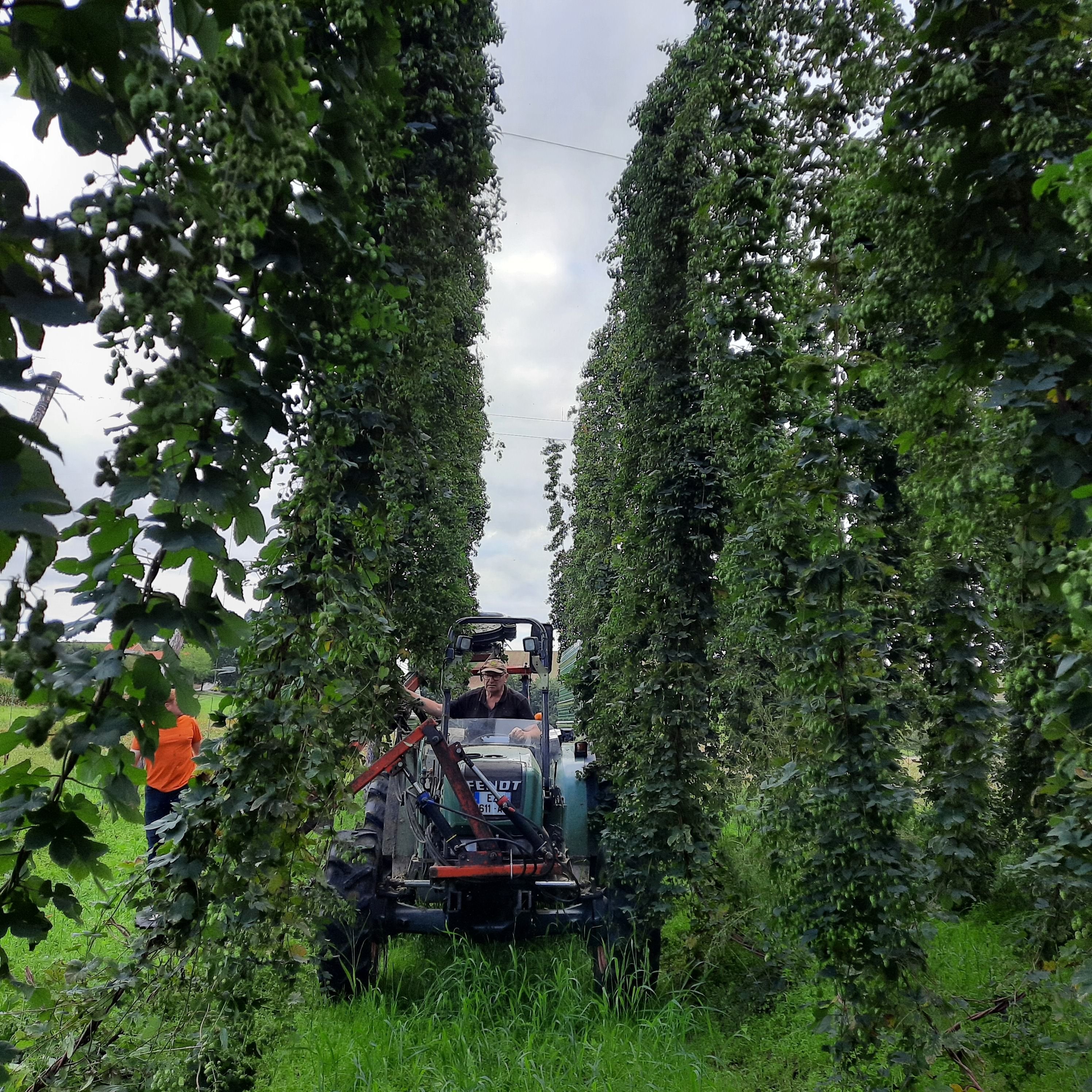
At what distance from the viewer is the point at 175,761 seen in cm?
583

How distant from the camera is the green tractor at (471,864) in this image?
16.5ft

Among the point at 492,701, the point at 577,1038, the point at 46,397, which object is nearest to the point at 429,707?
the point at 492,701

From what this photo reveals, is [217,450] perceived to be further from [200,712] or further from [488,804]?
[488,804]

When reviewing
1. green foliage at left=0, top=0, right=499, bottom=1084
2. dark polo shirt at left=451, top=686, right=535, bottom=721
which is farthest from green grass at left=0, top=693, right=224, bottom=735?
dark polo shirt at left=451, top=686, right=535, bottom=721

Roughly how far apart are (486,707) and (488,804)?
6.79 ft

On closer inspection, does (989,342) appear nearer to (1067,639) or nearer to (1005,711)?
(1067,639)

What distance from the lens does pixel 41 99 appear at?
118cm

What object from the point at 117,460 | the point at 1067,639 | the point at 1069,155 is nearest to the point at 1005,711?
the point at 1067,639

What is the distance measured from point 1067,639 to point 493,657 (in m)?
6.75

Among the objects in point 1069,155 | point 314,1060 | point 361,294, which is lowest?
point 314,1060

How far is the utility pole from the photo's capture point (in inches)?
43.6

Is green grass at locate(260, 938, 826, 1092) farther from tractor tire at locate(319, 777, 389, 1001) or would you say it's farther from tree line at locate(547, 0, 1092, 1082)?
tree line at locate(547, 0, 1092, 1082)

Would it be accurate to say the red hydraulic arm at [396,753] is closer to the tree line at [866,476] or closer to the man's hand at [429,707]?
the man's hand at [429,707]

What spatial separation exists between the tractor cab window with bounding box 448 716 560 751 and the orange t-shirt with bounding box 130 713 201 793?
2026 millimetres
